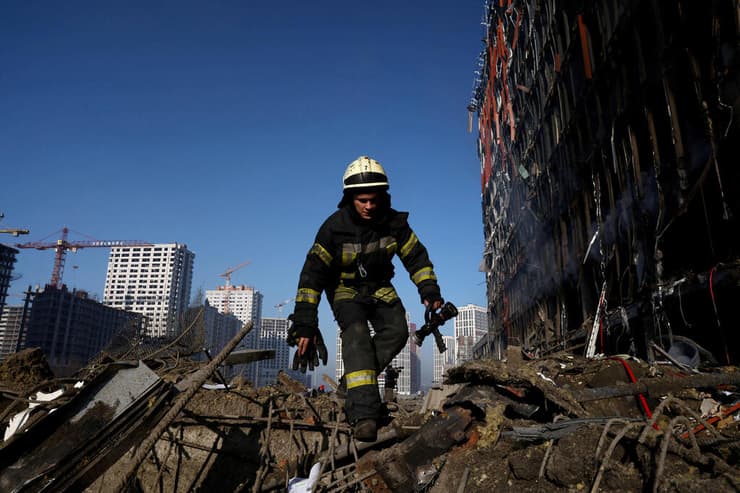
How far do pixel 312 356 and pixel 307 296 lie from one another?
51 centimetres

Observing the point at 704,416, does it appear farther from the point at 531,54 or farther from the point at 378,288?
the point at 531,54

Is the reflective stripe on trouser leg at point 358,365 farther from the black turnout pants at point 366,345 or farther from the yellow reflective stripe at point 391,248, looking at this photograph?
the yellow reflective stripe at point 391,248

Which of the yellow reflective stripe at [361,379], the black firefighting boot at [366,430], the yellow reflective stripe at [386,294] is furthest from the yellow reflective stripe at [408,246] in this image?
the black firefighting boot at [366,430]

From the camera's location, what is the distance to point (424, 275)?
4.23m

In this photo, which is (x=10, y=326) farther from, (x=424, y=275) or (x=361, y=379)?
(x=361, y=379)

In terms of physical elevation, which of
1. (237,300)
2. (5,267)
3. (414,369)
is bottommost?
(414,369)

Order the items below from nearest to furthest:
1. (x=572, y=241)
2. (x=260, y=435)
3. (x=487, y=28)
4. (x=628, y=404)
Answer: (x=628, y=404) → (x=260, y=435) → (x=572, y=241) → (x=487, y=28)

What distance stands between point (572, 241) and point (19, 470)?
14.8 meters

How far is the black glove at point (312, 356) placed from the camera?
3756 millimetres

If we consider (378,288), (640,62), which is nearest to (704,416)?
(378,288)

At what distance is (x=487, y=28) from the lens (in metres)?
29.5

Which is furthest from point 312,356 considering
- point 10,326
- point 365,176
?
point 10,326

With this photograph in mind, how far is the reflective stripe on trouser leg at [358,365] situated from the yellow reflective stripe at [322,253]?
0.41 m

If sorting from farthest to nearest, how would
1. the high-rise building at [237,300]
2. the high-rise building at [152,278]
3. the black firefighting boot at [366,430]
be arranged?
the high-rise building at [237,300] < the high-rise building at [152,278] < the black firefighting boot at [366,430]
